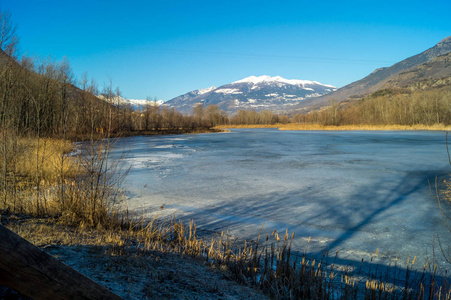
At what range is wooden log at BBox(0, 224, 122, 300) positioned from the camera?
1.36 m

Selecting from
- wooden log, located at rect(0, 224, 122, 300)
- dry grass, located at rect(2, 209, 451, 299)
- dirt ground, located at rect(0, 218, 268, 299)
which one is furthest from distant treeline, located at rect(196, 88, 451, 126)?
wooden log, located at rect(0, 224, 122, 300)

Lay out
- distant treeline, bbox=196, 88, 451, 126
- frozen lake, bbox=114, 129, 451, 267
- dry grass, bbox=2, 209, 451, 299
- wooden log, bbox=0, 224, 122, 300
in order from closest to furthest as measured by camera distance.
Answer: wooden log, bbox=0, 224, 122, 300, dry grass, bbox=2, 209, 451, 299, frozen lake, bbox=114, 129, 451, 267, distant treeline, bbox=196, 88, 451, 126

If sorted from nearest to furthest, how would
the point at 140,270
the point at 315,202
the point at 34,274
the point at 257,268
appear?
the point at 34,274, the point at 140,270, the point at 257,268, the point at 315,202

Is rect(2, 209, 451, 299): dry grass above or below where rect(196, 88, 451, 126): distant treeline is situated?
below

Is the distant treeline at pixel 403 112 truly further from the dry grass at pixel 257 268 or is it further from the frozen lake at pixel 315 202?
the dry grass at pixel 257 268

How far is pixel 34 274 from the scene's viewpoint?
1.41 metres

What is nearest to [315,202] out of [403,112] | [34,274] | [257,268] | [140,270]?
[257,268]

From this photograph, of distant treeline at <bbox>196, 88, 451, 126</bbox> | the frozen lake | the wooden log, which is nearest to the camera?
the wooden log

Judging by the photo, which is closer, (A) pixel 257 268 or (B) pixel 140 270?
(B) pixel 140 270

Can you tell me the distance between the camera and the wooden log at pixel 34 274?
1.36 metres

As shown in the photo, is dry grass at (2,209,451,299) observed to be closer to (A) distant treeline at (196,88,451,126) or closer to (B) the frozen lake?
(B) the frozen lake

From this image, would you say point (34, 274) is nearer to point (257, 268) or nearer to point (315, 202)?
point (257, 268)

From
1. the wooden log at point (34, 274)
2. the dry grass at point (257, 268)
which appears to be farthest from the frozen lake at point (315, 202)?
the wooden log at point (34, 274)

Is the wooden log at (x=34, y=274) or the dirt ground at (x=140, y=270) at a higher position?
the wooden log at (x=34, y=274)
